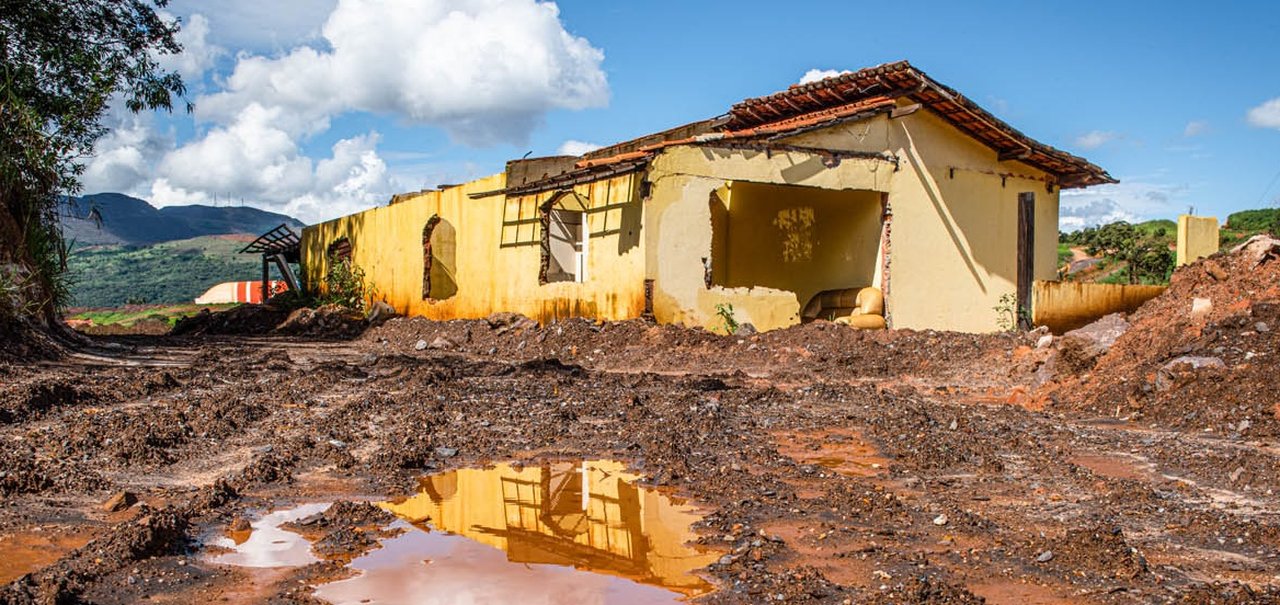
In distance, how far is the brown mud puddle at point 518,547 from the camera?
3510 millimetres

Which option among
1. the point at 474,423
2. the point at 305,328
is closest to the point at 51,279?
the point at 305,328

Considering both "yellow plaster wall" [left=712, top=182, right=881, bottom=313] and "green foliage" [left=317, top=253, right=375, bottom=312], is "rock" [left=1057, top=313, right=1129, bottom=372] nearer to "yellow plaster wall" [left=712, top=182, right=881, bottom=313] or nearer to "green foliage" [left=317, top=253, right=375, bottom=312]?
"yellow plaster wall" [left=712, top=182, right=881, bottom=313]

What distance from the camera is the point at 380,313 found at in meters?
19.7

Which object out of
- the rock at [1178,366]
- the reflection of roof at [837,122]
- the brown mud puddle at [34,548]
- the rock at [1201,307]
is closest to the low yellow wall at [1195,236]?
the reflection of roof at [837,122]

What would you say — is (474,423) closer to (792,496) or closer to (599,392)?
(599,392)

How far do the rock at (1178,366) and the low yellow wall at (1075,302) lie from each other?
4.86 m

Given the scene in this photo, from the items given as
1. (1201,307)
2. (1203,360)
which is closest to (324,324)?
(1201,307)

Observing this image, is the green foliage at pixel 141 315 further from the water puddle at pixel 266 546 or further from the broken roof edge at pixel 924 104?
the water puddle at pixel 266 546

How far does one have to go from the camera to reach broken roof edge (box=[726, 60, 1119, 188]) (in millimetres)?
15422

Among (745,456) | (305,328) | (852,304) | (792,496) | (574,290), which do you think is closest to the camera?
(792,496)

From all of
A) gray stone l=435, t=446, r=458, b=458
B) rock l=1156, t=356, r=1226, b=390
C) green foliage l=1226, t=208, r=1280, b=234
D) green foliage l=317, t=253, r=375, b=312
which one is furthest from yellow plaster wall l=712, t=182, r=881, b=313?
green foliage l=1226, t=208, r=1280, b=234

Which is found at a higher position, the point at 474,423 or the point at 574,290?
the point at 574,290

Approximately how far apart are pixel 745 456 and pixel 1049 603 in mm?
2730

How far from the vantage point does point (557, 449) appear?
20.6ft
